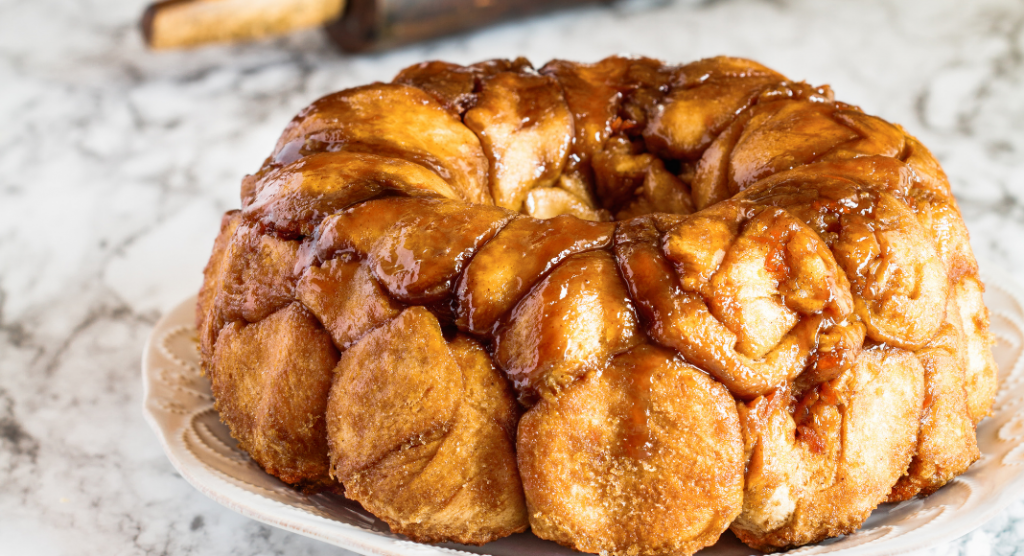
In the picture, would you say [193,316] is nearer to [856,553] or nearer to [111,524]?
[111,524]

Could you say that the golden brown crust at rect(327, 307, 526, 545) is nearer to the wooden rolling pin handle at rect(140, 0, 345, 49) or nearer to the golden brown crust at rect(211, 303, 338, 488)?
the golden brown crust at rect(211, 303, 338, 488)

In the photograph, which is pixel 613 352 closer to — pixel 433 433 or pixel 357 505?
pixel 433 433

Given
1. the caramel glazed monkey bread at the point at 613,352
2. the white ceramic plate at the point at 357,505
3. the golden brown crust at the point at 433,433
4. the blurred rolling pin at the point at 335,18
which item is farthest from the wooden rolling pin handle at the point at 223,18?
the golden brown crust at the point at 433,433

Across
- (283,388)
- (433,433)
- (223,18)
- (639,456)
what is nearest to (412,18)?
(223,18)

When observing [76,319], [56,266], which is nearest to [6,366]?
[76,319]

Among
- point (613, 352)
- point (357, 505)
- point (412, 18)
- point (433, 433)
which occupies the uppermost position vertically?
point (613, 352)

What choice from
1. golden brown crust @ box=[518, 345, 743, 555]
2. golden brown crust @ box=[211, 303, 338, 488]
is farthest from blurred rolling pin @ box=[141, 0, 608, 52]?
golden brown crust @ box=[518, 345, 743, 555]
